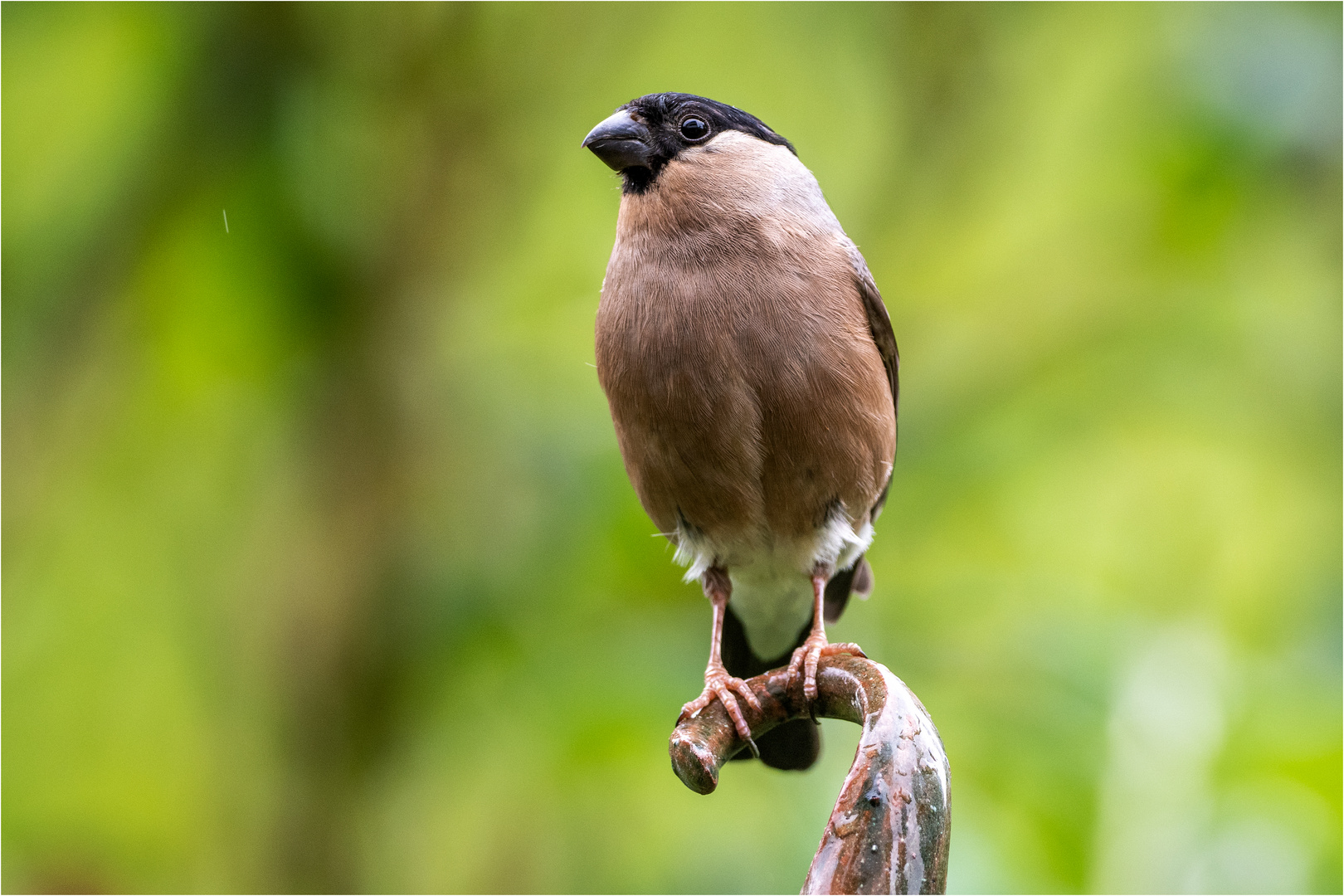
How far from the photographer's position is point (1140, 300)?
139 inches

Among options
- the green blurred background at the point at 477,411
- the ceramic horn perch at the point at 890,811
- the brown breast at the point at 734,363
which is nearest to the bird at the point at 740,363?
the brown breast at the point at 734,363

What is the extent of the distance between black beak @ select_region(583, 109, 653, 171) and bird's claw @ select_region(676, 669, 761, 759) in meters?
1.08

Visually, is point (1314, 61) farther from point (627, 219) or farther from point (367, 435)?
point (367, 435)

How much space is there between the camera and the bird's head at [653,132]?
249cm

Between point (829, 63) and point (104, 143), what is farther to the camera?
point (829, 63)

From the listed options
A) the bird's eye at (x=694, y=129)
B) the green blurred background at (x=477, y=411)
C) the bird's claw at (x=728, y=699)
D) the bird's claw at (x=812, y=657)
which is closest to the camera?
the bird's claw at (x=812, y=657)

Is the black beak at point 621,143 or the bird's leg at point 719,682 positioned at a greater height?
the black beak at point 621,143

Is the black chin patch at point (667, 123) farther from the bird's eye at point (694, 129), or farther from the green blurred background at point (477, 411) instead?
the green blurred background at point (477, 411)

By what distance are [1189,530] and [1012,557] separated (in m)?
0.63

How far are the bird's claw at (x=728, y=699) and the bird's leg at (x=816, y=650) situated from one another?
0.10 m

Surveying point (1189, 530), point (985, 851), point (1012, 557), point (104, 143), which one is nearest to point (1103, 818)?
point (985, 851)

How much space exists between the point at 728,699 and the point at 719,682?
124 mm

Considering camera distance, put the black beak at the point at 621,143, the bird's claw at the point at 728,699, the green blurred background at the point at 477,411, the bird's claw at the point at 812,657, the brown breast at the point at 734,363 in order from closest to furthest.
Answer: the bird's claw at the point at 812,657, the bird's claw at the point at 728,699, the brown breast at the point at 734,363, the black beak at the point at 621,143, the green blurred background at the point at 477,411

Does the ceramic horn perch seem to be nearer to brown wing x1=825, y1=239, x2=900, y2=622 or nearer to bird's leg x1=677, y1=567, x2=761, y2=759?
bird's leg x1=677, y1=567, x2=761, y2=759
